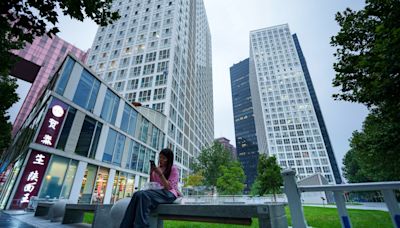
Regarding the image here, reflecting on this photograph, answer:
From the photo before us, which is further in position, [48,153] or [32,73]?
[32,73]

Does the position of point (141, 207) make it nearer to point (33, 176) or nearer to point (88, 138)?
point (33, 176)

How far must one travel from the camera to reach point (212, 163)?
31016 millimetres

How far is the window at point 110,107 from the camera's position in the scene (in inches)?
680

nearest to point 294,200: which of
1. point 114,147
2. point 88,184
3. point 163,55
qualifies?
point 88,184

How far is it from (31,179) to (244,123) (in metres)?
124

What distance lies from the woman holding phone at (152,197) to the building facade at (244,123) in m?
114

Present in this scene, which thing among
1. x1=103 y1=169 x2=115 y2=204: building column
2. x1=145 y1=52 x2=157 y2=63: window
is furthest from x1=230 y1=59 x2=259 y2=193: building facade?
x1=103 y1=169 x2=115 y2=204: building column

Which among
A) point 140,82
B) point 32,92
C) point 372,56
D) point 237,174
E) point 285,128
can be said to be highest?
point 32,92

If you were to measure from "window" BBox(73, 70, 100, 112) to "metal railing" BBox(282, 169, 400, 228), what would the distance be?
16.5 metres

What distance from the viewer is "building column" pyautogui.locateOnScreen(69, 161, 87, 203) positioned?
13210 millimetres

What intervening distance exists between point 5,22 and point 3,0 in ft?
1.75

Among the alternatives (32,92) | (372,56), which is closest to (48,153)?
(372,56)

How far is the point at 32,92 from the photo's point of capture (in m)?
62.4

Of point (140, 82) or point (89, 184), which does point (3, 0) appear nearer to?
point (89, 184)
